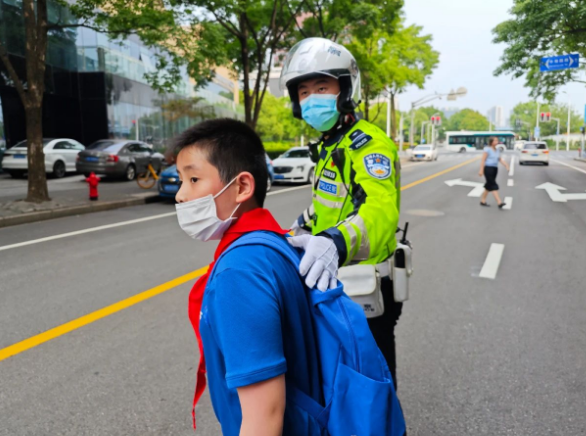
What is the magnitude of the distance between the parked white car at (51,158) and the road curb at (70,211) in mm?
7230

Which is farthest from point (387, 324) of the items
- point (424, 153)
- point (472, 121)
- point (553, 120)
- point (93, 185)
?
point (472, 121)

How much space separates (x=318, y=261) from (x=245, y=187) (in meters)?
0.30

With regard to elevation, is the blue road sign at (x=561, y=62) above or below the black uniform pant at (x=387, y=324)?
above

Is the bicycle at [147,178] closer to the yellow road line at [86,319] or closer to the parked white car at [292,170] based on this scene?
the parked white car at [292,170]

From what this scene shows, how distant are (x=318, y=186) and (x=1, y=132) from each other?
21444 millimetres

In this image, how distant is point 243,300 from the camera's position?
1120 mm

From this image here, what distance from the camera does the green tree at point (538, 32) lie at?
2057cm

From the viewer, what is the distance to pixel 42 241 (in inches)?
322

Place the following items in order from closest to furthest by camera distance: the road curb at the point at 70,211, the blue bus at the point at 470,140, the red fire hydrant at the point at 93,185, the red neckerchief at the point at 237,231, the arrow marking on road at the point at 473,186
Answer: the red neckerchief at the point at 237,231, the road curb at the point at 70,211, the red fire hydrant at the point at 93,185, the arrow marking on road at the point at 473,186, the blue bus at the point at 470,140

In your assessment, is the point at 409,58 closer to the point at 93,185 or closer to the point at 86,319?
the point at 93,185

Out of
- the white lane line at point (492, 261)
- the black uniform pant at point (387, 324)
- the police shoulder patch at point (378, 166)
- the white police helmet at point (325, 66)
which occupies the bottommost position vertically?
the white lane line at point (492, 261)

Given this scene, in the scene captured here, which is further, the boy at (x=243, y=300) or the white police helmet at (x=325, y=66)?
the white police helmet at (x=325, y=66)

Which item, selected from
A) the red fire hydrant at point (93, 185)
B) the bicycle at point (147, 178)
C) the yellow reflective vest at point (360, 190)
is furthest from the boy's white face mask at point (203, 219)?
the bicycle at point (147, 178)

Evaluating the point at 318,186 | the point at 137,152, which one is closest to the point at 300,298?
the point at 318,186
